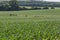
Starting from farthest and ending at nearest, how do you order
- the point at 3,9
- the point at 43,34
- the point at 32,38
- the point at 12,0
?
the point at 12,0, the point at 3,9, the point at 43,34, the point at 32,38

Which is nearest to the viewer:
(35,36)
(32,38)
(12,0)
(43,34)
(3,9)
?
(32,38)

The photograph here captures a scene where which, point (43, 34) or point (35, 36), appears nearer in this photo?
point (35, 36)

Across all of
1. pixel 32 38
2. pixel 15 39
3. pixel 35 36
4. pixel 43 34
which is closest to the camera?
pixel 15 39

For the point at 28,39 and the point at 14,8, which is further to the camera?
the point at 14,8

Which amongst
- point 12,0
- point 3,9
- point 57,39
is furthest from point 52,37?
point 12,0

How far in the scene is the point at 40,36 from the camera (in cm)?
2336

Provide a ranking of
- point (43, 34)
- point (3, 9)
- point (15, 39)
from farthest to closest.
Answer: point (3, 9) < point (43, 34) < point (15, 39)

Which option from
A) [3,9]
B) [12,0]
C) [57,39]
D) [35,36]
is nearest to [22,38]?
[35,36]

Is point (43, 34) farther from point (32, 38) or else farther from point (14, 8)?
point (14, 8)

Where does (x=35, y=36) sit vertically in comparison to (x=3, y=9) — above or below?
above

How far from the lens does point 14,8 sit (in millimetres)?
91500

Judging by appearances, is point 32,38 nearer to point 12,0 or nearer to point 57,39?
point 57,39

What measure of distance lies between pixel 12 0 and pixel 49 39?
9290 centimetres

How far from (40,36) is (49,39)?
1.47 m
